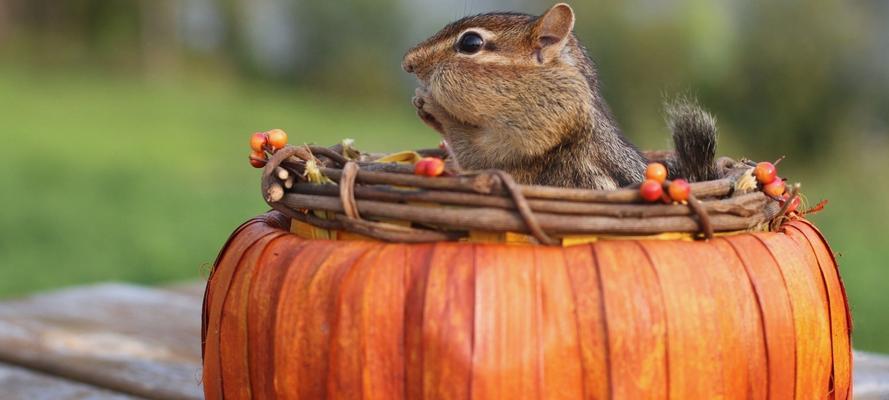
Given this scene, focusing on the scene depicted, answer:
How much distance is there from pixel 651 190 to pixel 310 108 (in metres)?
5.14

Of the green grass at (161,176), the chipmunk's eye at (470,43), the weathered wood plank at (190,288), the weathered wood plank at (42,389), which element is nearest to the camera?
the chipmunk's eye at (470,43)

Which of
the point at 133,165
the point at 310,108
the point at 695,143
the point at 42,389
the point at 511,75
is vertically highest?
the point at 310,108

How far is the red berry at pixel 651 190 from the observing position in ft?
3.83

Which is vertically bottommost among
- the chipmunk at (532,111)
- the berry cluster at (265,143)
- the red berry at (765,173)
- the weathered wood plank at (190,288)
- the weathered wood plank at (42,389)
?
the weathered wood plank at (42,389)

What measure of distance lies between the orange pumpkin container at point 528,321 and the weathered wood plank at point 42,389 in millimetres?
684

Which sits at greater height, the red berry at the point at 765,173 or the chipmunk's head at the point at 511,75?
the chipmunk's head at the point at 511,75

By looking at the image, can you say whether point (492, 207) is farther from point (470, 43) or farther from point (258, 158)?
point (470, 43)

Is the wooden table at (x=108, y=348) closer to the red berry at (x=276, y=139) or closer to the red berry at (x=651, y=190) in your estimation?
the red berry at (x=276, y=139)

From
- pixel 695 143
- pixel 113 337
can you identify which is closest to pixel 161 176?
pixel 113 337

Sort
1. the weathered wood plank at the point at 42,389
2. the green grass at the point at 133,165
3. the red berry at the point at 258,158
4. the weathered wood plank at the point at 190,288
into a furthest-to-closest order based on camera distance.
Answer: the green grass at the point at 133,165 → the weathered wood plank at the point at 190,288 → the weathered wood plank at the point at 42,389 → the red berry at the point at 258,158

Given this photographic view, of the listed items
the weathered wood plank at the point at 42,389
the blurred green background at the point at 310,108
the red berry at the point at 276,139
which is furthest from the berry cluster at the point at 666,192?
the blurred green background at the point at 310,108

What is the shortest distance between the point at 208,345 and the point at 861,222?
9.91ft

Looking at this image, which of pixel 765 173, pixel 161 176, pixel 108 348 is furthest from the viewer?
pixel 161 176

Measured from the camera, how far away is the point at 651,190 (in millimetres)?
1165
